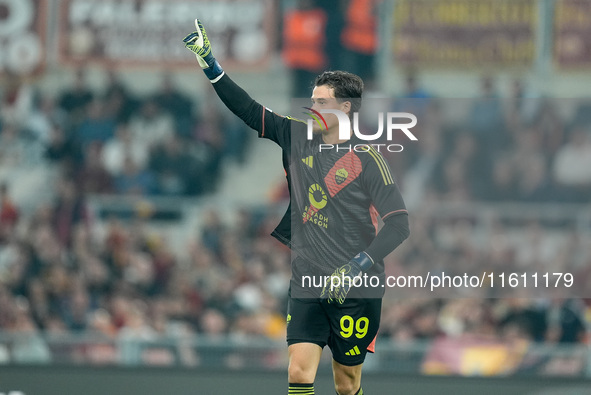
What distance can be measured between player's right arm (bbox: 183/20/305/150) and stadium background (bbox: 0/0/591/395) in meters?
3.42

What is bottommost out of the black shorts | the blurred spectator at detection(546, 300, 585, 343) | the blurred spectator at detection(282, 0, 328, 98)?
the blurred spectator at detection(546, 300, 585, 343)

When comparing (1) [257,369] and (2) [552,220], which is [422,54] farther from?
(1) [257,369]

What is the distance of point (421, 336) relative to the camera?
10.1 meters

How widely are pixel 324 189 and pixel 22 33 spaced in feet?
31.2

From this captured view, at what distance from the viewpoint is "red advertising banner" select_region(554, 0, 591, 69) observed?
13.4 m

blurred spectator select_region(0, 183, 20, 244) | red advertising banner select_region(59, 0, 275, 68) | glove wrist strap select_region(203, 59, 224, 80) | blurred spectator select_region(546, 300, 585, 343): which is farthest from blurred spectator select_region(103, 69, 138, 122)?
glove wrist strap select_region(203, 59, 224, 80)

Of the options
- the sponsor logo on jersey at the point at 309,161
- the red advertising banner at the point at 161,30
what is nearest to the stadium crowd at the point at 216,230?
the red advertising banner at the point at 161,30

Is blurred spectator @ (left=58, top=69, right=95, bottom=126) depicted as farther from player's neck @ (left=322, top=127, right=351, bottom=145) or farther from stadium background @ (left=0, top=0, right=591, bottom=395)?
player's neck @ (left=322, top=127, right=351, bottom=145)

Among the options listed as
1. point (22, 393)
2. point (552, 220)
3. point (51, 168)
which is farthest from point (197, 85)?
point (22, 393)

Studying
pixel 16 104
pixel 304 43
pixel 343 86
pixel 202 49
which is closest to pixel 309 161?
pixel 343 86

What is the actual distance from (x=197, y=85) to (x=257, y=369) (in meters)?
5.90

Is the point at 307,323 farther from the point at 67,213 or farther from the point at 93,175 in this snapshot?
the point at 93,175

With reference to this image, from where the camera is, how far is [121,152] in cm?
1343

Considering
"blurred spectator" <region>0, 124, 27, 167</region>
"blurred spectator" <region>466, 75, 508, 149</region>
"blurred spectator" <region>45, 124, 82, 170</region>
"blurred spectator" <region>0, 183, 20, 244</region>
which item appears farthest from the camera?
"blurred spectator" <region>0, 124, 27, 167</region>
